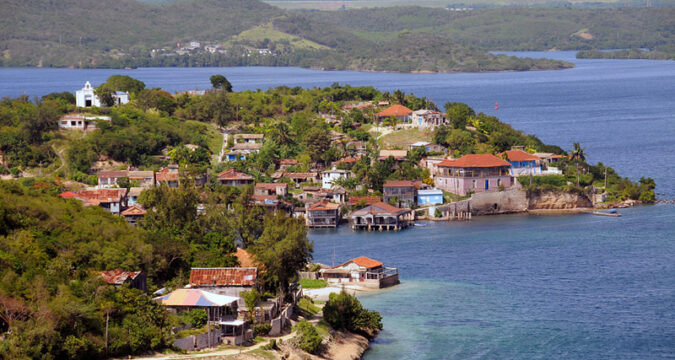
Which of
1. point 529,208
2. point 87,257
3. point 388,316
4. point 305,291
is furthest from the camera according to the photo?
point 529,208

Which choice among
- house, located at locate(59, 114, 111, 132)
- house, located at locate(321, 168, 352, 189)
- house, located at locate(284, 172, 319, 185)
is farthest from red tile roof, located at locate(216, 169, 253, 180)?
house, located at locate(59, 114, 111, 132)

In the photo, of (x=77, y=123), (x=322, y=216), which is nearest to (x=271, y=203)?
(x=322, y=216)

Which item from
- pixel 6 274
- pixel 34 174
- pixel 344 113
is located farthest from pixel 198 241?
pixel 344 113

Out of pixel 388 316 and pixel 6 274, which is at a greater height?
pixel 6 274

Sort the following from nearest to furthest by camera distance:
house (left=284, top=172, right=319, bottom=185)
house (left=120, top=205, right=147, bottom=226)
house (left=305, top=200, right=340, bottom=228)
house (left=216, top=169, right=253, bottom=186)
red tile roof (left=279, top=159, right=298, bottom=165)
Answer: house (left=120, top=205, right=147, bottom=226), house (left=305, top=200, right=340, bottom=228), house (left=216, top=169, right=253, bottom=186), house (left=284, top=172, right=319, bottom=185), red tile roof (left=279, top=159, right=298, bottom=165)

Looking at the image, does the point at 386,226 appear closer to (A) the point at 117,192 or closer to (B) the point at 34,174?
(A) the point at 117,192

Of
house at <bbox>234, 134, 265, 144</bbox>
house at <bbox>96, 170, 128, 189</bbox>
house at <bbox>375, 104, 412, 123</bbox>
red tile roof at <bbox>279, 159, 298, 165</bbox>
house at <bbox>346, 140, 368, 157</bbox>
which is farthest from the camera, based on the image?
house at <bbox>375, 104, 412, 123</bbox>

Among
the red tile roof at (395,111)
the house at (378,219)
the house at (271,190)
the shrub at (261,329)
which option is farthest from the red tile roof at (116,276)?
the red tile roof at (395,111)

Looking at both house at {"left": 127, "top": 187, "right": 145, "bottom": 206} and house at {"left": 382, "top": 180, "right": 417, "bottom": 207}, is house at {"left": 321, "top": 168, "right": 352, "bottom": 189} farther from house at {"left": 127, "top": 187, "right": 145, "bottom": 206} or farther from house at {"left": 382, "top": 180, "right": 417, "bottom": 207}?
house at {"left": 127, "top": 187, "right": 145, "bottom": 206}
